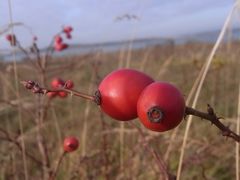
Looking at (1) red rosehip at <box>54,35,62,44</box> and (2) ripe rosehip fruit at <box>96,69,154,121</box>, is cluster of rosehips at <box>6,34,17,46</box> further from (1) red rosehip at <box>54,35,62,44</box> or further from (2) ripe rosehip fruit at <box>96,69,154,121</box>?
(2) ripe rosehip fruit at <box>96,69,154,121</box>

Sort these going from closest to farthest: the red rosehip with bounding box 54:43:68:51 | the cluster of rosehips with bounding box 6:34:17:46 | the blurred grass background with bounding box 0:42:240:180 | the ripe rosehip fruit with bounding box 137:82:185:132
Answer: the ripe rosehip fruit with bounding box 137:82:185:132 < the cluster of rosehips with bounding box 6:34:17:46 < the blurred grass background with bounding box 0:42:240:180 < the red rosehip with bounding box 54:43:68:51

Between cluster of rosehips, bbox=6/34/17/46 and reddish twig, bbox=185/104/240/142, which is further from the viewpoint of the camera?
cluster of rosehips, bbox=6/34/17/46

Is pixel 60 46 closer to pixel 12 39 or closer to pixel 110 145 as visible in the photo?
pixel 12 39

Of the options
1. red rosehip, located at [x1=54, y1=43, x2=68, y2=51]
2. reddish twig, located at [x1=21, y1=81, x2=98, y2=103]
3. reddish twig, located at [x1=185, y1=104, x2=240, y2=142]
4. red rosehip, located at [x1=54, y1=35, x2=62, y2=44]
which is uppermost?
reddish twig, located at [x1=21, y1=81, x2=98, y2=103]

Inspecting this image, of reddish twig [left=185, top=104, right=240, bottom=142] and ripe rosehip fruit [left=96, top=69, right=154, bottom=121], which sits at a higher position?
ripe rosehip fruit [left=96, top=69, right=154, bottom=121]

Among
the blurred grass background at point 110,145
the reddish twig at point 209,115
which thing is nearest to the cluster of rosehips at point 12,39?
the blurred grass background at point 110,145

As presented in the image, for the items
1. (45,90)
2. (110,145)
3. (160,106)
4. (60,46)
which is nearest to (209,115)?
(160,106)

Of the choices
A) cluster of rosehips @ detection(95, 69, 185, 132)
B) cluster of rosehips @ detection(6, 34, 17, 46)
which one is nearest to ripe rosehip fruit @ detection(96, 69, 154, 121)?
cluster of rosehips @ detection(95, 69, 185, 132)

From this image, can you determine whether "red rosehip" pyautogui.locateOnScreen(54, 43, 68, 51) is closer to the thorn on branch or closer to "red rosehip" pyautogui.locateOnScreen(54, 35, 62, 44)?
"red rosehip" pyautogui.locateOnScreen(54, 35, 62, 44)

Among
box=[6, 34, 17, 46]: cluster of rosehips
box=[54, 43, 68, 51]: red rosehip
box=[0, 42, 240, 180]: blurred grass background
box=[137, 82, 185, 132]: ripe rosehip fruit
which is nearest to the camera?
box=[137, 82, 185, 132]: ripe rosehip fruit
